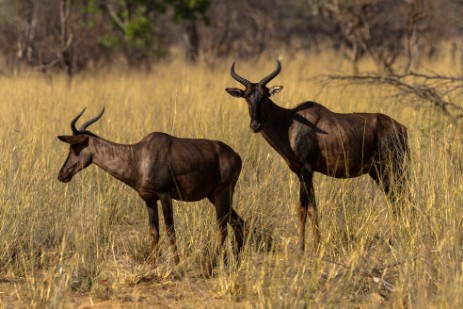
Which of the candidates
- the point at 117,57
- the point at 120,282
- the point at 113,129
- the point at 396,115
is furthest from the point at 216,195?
the point at 117,57

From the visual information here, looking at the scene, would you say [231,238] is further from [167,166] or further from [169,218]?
[167,166]

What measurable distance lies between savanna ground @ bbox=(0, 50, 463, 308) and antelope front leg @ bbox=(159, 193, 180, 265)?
0.14 meters

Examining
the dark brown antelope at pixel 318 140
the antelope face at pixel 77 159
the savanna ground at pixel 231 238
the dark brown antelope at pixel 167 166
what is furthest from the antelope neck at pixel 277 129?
the antelope face at pixel 77 159

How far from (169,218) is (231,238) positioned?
2.50 feet

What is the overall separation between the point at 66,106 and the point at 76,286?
602cm

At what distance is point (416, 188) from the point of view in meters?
6.20

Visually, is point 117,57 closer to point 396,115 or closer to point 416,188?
point 396,115

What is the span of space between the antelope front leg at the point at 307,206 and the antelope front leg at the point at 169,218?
1.13 m

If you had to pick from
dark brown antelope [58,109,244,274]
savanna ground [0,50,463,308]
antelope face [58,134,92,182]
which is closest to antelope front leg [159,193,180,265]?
dark brown antelope [58,109,244,274]

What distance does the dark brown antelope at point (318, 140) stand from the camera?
638cm

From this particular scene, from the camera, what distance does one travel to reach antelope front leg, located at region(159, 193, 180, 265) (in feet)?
18.1

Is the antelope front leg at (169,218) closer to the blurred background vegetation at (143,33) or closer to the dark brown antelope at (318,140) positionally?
the dark brown antelope at (318,140)

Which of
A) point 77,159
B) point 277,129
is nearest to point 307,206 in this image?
point 277,129

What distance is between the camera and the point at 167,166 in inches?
216
